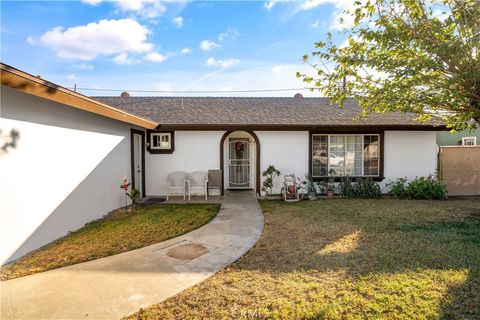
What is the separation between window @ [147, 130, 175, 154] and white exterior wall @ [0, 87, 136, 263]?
2450mm

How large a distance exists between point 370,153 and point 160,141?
8.20m

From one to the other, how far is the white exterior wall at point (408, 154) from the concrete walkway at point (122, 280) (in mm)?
7341

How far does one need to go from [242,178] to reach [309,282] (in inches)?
310

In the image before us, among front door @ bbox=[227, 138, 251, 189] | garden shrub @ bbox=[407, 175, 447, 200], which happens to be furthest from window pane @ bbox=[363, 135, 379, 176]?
front door @ bbox=[227, 138, 251, 189]

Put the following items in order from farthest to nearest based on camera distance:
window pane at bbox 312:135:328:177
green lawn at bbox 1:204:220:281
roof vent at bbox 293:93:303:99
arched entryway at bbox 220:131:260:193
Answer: roof vent at bbox 293:93:303:99, arched entryway at bbox 220:131:260:193, window pane at bbox 312:135:328:177, green lawn at bbox 1:204:220:281

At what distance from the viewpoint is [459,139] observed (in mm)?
15891

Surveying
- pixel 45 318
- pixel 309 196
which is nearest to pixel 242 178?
pixel 309 196

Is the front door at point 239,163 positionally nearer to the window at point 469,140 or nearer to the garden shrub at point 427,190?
the garden shrub at point 427,190

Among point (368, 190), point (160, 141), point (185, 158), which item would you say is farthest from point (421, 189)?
point (160, 141)

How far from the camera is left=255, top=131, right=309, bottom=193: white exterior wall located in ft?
31.6

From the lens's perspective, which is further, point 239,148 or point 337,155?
point 239,148

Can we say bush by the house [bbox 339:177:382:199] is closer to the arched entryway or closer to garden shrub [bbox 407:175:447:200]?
garden shrub [bbox 407:175:447:200]

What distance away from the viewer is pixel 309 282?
341 cm

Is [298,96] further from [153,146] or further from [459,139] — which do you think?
[459,139]
